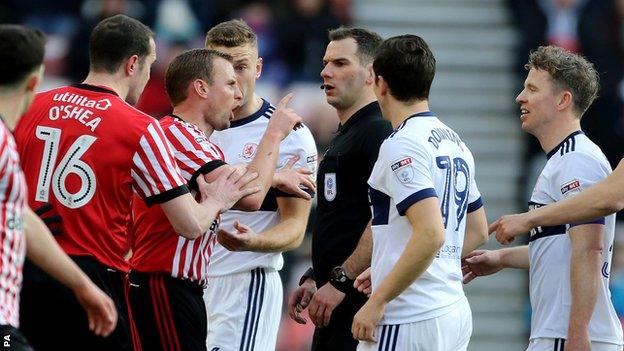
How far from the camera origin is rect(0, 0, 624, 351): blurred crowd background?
1407 cm

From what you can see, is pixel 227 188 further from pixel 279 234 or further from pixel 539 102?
pixel 539 102

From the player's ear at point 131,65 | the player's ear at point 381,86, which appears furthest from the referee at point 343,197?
the player's ear at point 131,65

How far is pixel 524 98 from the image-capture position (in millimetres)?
7246

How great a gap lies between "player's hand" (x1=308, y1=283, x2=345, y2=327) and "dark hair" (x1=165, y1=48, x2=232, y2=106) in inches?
51.6

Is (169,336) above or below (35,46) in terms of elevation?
below

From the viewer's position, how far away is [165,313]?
6.89 meters

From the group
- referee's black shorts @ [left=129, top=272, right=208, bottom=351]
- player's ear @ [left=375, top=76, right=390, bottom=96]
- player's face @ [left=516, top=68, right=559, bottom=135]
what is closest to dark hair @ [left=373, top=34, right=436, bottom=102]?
player's ear @ [left=375, top=76, right=390, bottom=96]

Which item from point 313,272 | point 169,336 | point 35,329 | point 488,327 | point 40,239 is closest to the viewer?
point 40,239

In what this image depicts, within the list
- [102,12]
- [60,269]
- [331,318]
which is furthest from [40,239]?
[102,12]

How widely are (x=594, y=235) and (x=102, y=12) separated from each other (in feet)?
29.1

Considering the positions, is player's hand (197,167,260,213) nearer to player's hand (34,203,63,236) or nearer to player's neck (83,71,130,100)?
player's neck (83,71,130,100)

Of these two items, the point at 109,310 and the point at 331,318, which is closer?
the point at 109,310

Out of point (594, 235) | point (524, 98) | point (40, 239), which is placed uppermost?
point (524, 98)

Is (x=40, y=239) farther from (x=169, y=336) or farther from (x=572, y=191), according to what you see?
(x=572, y=191)
